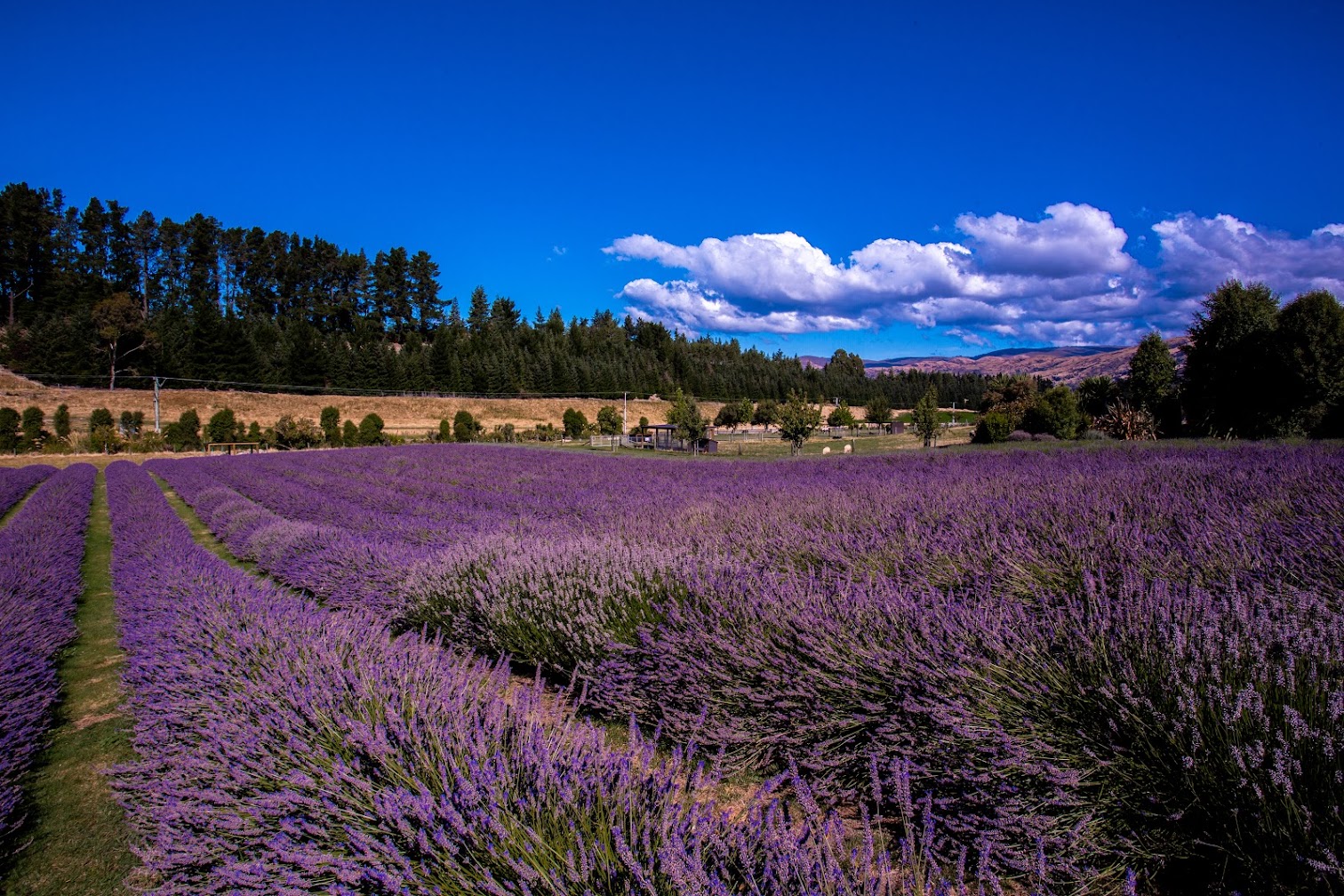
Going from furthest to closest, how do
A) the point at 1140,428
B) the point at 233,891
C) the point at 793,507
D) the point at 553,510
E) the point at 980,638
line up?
the point at 1140,428 < the point at 553,510 < the point at 793,507 < the point at 980,638 < the point at 233,891

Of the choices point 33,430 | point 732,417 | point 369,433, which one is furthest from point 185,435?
point 732,417

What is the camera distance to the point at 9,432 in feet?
112

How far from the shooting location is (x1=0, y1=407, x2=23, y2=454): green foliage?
3372 centimetres

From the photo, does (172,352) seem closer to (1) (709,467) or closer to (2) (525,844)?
(1) (709,467)

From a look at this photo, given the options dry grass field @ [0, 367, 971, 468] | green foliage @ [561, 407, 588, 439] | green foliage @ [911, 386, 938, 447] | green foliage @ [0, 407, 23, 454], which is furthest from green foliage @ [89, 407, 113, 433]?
green foliage @ [911, 386, 938, 447]

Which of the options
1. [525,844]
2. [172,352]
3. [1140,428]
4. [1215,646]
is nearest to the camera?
[525,844]

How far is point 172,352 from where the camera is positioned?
54438 mm

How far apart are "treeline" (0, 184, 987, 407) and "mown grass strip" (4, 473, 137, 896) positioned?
6198 cm

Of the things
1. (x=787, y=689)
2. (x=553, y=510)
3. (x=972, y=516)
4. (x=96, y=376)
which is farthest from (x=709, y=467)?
(x=96, y=376)

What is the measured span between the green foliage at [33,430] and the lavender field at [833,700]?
43.8m

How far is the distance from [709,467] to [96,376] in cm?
6140

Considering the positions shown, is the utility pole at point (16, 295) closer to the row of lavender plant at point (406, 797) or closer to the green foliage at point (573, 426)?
the green foliage at point (573, 426)

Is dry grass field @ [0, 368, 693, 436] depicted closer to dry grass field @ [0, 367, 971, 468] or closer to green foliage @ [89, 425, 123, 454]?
dry grass field @ [0, 367, 971, 468]

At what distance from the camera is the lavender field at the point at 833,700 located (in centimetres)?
162
